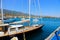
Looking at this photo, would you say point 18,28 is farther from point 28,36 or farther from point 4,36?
point 4,36

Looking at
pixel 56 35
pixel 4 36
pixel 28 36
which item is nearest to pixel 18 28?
pixel 28 36

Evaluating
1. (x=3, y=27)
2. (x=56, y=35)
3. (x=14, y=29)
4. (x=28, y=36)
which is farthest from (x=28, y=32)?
(x=56, y=35)

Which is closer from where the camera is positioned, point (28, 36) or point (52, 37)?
point (52, 37)

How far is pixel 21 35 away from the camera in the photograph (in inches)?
662

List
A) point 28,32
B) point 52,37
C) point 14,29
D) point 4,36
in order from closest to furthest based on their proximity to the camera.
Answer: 1. point 52,37
2. point 4,36
3. point 14,29
4. point 28,32

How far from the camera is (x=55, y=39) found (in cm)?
808

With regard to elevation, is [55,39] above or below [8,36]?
above

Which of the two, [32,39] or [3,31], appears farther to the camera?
[32,39]

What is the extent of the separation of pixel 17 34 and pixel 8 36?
130cm

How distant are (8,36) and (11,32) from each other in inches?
47.9

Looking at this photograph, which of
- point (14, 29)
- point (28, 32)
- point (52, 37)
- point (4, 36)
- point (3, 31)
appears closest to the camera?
point (52, 37)

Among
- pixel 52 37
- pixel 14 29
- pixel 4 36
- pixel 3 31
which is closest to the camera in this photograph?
pixel 52 37

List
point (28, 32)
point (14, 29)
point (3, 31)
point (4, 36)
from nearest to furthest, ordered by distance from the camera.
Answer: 1. point (4, 36)
2. point (3, 31)
3. point (14, 29)
4. point (28, 32)

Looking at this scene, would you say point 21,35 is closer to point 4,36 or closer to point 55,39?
→ point 4,36
